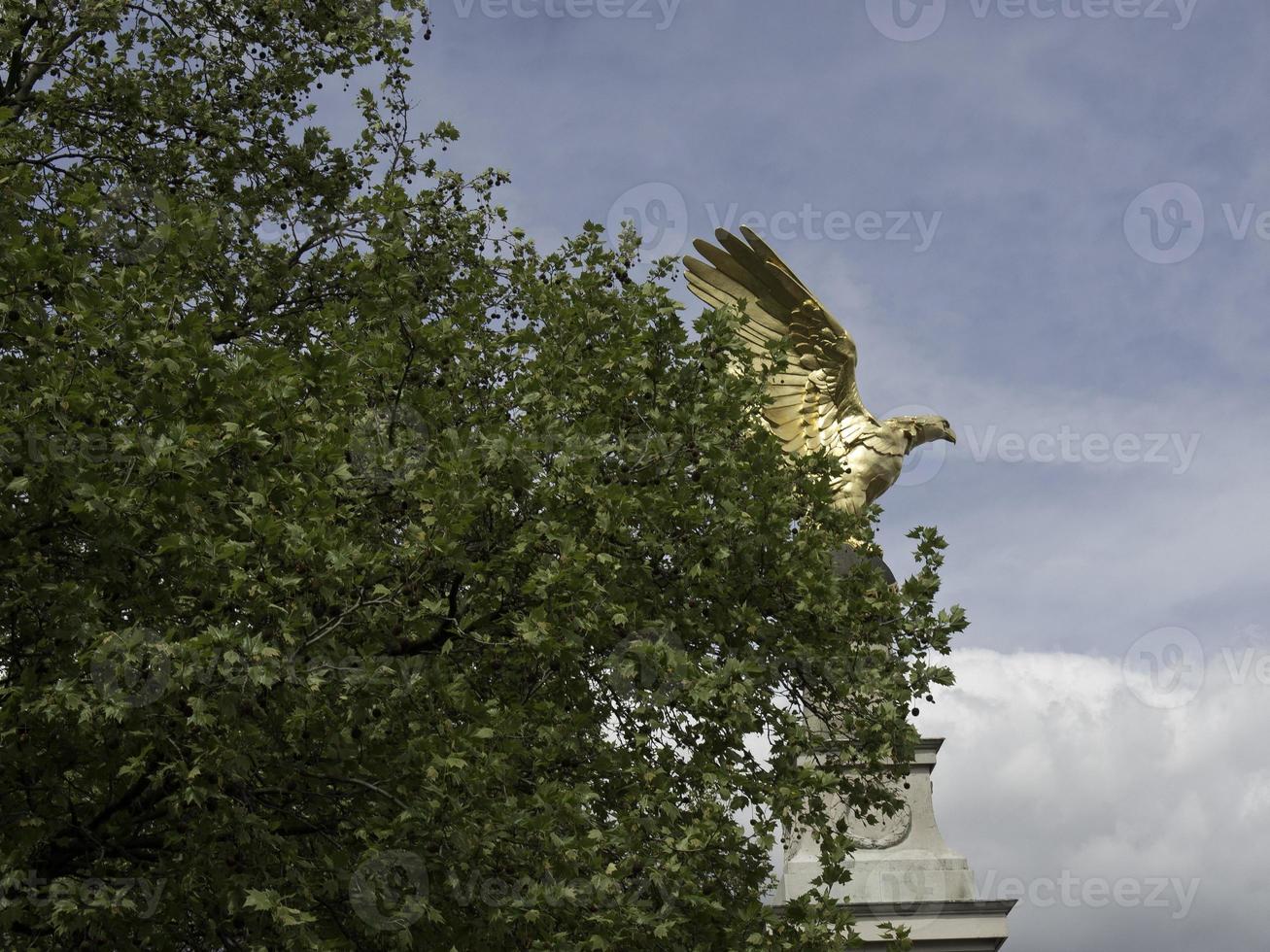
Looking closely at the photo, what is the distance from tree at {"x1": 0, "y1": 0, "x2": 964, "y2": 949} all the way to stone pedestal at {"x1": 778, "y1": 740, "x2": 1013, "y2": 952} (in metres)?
5.88

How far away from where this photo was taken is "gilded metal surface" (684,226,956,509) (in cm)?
1727

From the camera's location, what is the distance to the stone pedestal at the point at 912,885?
16031 millimetres

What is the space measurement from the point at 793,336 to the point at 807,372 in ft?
2.14

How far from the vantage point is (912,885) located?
53.8 ft

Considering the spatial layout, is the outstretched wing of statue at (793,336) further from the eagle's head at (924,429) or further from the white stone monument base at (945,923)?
the white stone monument base at (945,923)

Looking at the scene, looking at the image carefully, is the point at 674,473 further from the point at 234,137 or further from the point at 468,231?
the point at 234,137

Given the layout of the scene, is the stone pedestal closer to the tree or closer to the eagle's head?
the eagle's head

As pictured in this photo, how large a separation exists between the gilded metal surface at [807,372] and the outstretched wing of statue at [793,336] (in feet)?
0.04

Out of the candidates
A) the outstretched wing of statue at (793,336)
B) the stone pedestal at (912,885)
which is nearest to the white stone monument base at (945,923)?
the stone pedestal at (912,885)

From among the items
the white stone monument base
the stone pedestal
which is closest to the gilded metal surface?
the stone pedestal

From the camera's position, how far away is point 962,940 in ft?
52.5

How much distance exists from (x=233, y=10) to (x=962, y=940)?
1270cm

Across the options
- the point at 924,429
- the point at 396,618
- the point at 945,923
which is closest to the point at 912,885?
the point at 945,923

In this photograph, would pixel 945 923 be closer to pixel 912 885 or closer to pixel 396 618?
pixel 912 885
